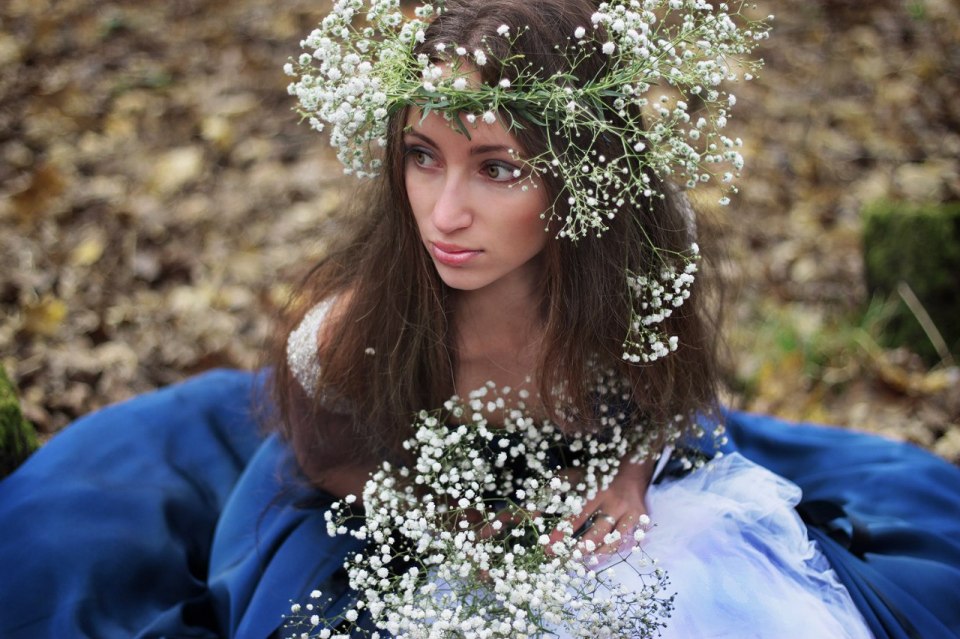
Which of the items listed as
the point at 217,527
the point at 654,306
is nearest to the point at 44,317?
the point at 217,527

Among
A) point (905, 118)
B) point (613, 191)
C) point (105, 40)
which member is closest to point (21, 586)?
point (613, 191)

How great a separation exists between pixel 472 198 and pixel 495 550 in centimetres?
75

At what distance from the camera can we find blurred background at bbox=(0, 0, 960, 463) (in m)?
3.88

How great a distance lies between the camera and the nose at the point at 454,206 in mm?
1893

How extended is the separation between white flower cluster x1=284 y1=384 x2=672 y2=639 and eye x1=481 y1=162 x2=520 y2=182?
53cm

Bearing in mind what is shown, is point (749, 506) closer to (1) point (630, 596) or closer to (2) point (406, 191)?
(1) point (630, 596)

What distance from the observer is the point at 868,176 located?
5258mm

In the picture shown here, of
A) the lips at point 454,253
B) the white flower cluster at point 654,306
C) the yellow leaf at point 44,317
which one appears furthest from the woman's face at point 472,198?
the yellow leaf at point 44,317

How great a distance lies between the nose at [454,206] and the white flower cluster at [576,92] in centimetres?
13

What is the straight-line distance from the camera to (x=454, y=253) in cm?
196

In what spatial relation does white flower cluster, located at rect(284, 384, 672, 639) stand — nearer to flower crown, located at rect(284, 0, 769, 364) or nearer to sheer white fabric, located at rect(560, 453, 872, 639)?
sheer white fabric, located at rect(560, 453, 872, 639)

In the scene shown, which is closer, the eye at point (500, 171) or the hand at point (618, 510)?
the eye at point (500, 171)

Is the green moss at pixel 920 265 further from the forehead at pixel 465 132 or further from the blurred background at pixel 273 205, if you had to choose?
the forehead at pixel 465 132

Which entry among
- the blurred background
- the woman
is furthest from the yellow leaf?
the woman
